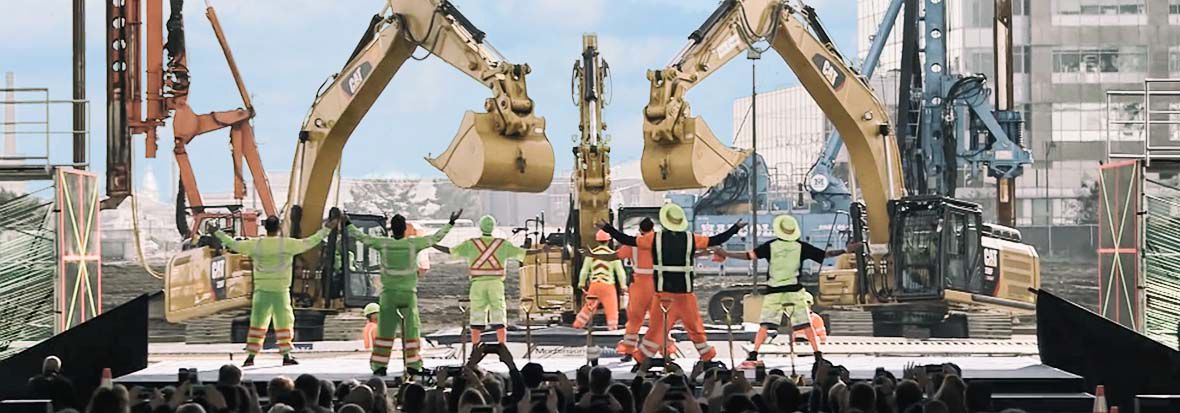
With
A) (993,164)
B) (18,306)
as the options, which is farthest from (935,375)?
(993,164)

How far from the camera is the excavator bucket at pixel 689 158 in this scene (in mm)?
25844

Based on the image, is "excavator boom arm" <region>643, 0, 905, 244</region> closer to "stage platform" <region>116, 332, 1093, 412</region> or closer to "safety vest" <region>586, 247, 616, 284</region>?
"safety vest" <region>586, 247, 616, 284</region>

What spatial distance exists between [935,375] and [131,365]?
836 centimetres

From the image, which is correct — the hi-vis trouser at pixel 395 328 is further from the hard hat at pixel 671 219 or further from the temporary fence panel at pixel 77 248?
the temporary fence panel at pixel 77 248

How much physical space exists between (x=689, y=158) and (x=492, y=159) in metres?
2.46

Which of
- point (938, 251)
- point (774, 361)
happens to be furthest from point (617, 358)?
point (938, 251)

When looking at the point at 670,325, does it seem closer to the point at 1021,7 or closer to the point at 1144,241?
the point at 1144,241

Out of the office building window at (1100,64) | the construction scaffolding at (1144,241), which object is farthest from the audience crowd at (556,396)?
the office building window at (1100,64)

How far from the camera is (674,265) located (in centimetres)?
2003

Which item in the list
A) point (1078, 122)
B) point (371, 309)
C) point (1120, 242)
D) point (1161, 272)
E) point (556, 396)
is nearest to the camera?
point (556, 396)

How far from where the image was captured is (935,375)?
14.7 meters

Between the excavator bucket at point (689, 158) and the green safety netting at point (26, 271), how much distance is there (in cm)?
757

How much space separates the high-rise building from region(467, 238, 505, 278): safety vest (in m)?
52.5

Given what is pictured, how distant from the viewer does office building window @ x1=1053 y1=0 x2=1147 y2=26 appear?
7250cm
